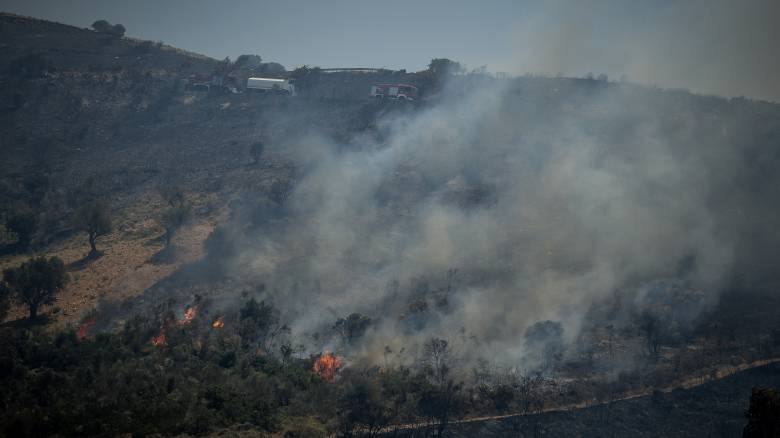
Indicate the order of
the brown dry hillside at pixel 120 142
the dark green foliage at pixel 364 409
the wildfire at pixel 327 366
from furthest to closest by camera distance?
the brown dry hillside at pixel 120 142
the wildfire at pixel 327 366
the dark green foliage at pixel 364 409

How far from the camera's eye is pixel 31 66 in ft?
216

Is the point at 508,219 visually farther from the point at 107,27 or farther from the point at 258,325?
the point at 107,27

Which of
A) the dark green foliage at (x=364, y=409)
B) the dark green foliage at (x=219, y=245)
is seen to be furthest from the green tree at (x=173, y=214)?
the dark green foliage at (x=364, y=409)

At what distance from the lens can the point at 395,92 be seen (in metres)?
63.2

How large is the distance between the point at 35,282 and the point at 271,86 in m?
43.4

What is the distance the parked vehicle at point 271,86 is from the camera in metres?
68.1

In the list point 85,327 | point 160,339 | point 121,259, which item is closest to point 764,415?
point 160,339

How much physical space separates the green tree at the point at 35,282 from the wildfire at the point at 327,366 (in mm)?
18566

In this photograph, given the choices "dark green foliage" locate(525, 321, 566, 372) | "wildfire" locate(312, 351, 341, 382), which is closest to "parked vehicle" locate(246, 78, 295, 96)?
"wildfire" locate(312, 351, 341, 382)

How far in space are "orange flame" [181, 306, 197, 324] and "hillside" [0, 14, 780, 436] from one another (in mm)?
135

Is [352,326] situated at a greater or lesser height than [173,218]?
lesser

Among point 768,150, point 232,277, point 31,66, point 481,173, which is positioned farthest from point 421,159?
point 31,66

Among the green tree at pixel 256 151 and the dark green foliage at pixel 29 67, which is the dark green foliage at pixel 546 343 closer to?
Result: the green tree at pixel 256 151

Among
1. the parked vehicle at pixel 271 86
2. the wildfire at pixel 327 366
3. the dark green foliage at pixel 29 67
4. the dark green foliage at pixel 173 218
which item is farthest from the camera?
the parked vehicle at pixel 271 86
